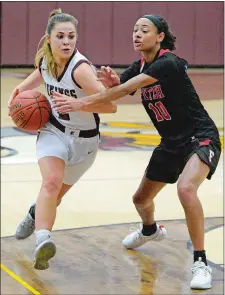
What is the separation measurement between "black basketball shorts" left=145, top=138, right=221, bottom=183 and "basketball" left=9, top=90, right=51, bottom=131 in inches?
42.0

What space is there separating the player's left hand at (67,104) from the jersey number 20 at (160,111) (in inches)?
35.1

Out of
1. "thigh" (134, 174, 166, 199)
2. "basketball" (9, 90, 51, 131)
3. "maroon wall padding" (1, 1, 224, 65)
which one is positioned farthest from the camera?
"maroon wall padding" (1, 1, 224, 65)

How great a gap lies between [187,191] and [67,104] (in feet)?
4.59

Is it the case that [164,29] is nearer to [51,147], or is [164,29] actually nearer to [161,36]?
[161,36]

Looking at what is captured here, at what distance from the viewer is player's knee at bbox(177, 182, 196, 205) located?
6012 mm

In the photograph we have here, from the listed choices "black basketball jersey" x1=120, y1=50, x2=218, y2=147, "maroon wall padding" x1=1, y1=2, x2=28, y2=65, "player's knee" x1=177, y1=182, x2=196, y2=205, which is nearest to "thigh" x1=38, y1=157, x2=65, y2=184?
"black basketball jersey" x1=120, y1=50, x2=218, y2=147

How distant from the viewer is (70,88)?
5520 millimetres

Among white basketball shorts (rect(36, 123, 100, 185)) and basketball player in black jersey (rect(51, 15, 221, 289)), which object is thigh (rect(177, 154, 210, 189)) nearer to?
basketball player in black jersey (rect(51, 15, 221, 289))

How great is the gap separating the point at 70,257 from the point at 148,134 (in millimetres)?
6748

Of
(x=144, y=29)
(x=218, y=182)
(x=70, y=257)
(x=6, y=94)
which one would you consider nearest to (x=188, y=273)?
(x=70, y=257)

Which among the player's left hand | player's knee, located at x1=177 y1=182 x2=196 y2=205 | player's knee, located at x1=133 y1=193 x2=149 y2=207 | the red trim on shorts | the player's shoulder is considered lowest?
player's knee, located at x1=133 y1=193 x2=149 y2=207

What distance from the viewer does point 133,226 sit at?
8.26 metres

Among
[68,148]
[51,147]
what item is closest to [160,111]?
[68,148]

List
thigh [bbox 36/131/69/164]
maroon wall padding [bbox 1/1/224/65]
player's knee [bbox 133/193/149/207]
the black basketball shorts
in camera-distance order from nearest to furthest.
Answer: thigh [bbox 36/131/69/164] < the black basketball shorts < player's knee [bbox 133/193/149/207] < maroon wall padding [bbox 1/1/224/65]
